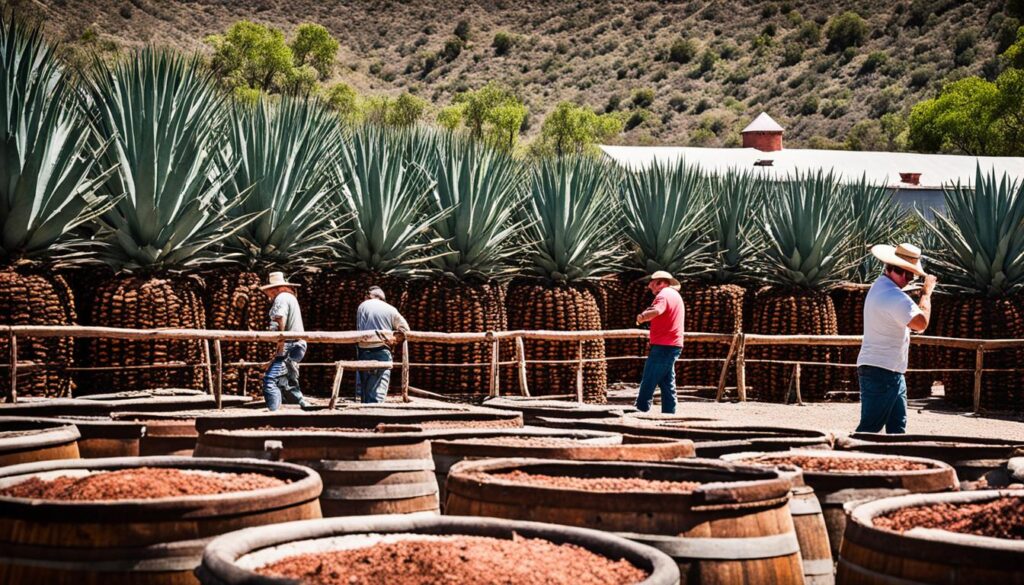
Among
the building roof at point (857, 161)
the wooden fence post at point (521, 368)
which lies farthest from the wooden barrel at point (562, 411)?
the building roof at point (857, 161)

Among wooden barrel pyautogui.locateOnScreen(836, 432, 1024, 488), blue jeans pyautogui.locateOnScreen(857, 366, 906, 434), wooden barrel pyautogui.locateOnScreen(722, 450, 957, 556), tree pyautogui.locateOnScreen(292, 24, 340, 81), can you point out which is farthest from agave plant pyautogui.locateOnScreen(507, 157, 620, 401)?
tree pyautogui.locateOnScreen(292, 24, 340, 81)

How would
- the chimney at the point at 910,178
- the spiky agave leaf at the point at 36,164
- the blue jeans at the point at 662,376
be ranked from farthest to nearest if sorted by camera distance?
the chimney at the point at 910,178, the blue jeans at the point at 662,376, the spiky agave leaf at the point at 36,164

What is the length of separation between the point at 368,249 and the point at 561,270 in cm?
291

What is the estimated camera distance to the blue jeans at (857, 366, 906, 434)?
30.1 ft

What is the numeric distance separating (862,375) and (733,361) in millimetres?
11097

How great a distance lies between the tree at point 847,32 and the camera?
374 ft

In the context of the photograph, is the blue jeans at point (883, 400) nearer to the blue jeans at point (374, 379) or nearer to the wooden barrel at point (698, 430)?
the wooden barrel at point (698, 430)

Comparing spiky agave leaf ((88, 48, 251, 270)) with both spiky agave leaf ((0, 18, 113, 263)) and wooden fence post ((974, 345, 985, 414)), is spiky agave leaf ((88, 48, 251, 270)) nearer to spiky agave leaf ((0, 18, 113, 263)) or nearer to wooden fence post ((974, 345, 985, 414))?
spiky agave leaf ((0, 18, 113, 263))

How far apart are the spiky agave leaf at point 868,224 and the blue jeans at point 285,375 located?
37.8 ft

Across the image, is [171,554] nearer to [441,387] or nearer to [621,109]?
[441,387]

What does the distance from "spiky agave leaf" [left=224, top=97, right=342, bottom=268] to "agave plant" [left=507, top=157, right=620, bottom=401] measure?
2.79 m

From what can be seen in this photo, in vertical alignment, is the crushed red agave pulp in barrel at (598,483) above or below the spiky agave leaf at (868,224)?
below

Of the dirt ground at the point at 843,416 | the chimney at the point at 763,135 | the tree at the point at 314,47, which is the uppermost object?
the tree at the point at 314,47

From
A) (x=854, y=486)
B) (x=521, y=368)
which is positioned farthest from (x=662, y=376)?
(x=854, y=486)
